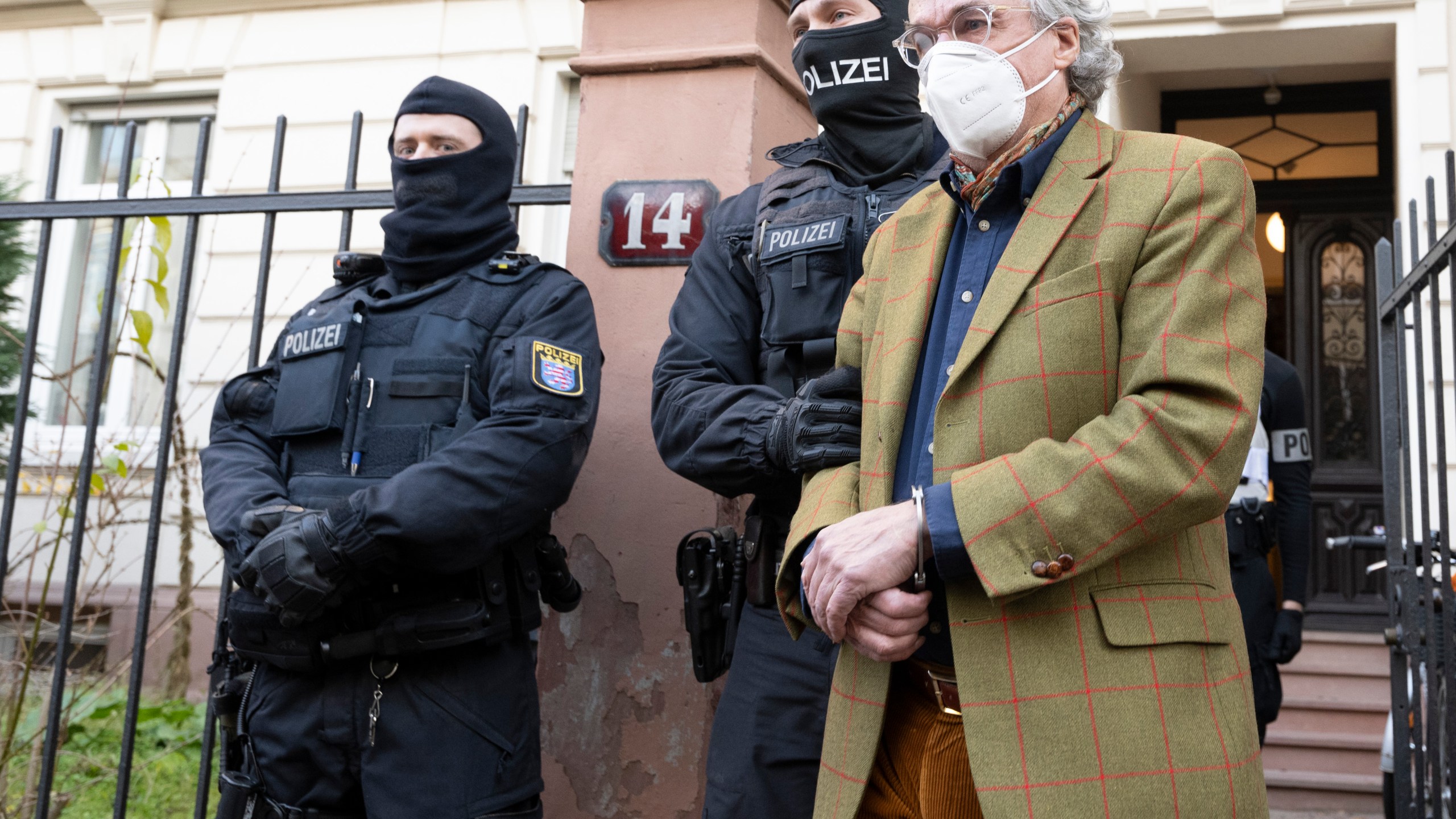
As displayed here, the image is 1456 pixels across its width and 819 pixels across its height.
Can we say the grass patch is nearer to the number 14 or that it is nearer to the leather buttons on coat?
the number 14

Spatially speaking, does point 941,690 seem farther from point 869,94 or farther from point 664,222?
point 664,222

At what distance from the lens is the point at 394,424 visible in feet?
A: 8.79

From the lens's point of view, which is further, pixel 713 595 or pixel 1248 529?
pixel 1248 529

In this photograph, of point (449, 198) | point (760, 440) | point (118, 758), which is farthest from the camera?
point (118, 758)

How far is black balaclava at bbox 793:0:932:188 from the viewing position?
8.15ft

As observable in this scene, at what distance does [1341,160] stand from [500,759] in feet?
23.5

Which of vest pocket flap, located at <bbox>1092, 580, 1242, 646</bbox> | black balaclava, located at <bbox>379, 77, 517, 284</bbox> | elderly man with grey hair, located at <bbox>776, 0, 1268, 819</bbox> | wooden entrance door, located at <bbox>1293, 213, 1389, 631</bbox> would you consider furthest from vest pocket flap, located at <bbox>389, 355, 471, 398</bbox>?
wooden entrance door, located at <bbox>1293, 213, 1389, 631</bbox>

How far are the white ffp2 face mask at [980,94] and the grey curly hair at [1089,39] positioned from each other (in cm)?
4

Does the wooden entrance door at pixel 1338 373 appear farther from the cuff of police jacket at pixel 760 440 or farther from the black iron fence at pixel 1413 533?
the cuff of police jacket at pixel 760 440

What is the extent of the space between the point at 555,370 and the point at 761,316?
47cm

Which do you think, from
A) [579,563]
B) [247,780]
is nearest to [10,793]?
[247,780]

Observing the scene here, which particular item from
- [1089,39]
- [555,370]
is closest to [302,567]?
[555,370]

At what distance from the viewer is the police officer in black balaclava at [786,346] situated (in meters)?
2.16

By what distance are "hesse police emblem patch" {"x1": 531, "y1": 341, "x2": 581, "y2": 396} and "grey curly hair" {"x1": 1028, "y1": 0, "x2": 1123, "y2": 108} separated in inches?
48.0
